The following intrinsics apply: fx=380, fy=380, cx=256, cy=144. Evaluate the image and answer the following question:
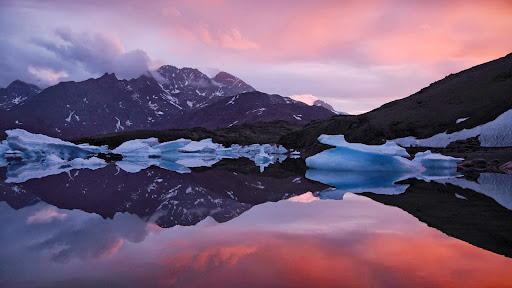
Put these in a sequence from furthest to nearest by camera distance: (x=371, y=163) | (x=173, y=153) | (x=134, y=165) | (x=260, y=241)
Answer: (x=173, y=153) < (x=134, y=165) < (x=371, y=163) < (x=260, y=241)

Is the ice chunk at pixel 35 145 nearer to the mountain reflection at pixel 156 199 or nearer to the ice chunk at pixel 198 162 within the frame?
the ice chunk at pixel 198 162

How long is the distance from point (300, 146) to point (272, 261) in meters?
69.9

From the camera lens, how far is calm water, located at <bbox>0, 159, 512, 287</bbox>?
3871 mm

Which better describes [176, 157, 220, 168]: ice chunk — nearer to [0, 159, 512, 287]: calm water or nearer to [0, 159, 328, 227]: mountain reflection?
[0, 159, 328, 227]: mountain reflection

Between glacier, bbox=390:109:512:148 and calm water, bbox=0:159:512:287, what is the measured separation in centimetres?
2602

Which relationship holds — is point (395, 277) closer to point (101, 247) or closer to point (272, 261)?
point (272, 261)

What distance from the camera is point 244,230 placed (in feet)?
20.5

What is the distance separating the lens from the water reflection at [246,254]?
380cm

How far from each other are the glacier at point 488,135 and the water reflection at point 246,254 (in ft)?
100

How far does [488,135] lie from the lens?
33.8 m

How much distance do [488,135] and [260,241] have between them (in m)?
35.1

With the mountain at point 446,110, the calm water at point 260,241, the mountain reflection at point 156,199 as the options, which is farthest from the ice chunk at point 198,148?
the calm water at point 260,241

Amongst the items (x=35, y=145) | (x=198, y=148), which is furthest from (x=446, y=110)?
(x=35, y=145)

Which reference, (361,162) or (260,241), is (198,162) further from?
(260,241)
